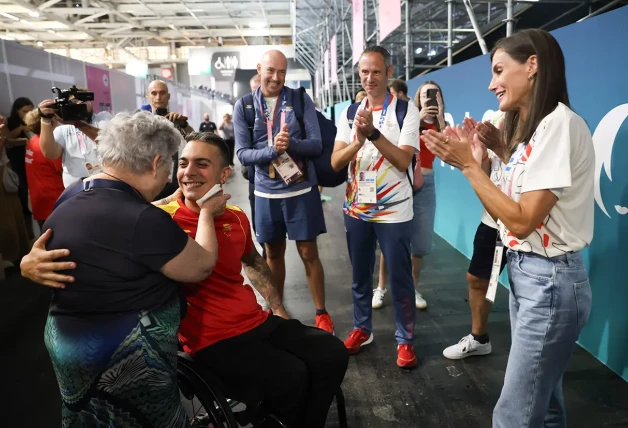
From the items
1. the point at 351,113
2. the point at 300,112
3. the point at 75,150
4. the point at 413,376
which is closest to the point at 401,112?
the point at 351,113

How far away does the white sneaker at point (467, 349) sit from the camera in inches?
96.1

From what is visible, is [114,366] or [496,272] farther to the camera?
[496,272]

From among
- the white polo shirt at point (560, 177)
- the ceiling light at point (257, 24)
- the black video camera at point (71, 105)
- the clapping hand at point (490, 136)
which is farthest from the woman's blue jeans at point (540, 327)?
the ceiling light at point (257, 24)

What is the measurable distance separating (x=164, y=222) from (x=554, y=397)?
128 cm

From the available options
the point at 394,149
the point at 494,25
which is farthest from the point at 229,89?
the point at 394,149

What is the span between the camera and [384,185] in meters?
2.25

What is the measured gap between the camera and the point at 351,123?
2330 millimetres

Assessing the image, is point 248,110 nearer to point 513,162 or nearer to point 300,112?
point 300,112

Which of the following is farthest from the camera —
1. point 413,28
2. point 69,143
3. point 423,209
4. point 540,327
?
point 413,28

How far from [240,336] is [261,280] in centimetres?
34

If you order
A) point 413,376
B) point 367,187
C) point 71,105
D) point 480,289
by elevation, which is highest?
point 71,105

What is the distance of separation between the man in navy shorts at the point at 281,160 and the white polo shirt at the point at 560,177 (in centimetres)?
144

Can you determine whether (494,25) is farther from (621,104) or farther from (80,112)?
(80,112)

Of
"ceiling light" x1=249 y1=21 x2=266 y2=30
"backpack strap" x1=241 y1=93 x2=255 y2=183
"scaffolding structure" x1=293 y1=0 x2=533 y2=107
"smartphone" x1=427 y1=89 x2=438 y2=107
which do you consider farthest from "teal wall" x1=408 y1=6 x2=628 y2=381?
"ceiling light" x1=249 y1=21 x2=266 y2=30
